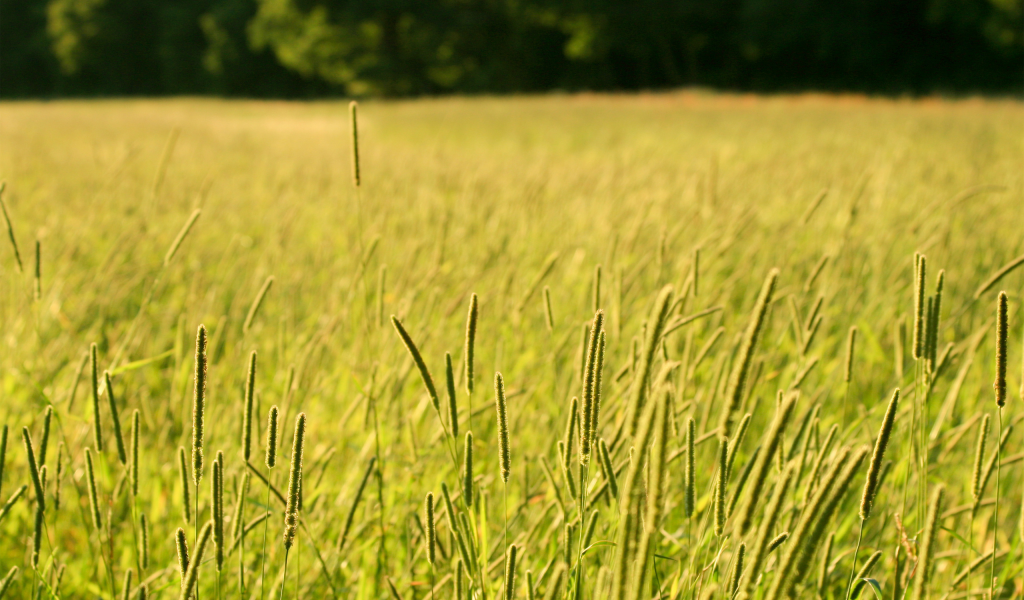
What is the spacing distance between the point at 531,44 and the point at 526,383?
110 feet

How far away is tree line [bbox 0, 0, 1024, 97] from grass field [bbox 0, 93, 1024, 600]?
25506mm

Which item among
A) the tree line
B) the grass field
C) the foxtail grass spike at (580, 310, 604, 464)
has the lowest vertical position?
the grass field

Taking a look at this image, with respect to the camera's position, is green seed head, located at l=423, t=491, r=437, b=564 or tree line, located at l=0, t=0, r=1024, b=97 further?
tree line, located at l=0, t=0, r=1024, b=97

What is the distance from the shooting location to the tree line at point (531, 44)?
2778 cm

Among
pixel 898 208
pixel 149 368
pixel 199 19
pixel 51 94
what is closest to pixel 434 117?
pixel 898 208

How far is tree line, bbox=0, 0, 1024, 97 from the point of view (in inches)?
1094

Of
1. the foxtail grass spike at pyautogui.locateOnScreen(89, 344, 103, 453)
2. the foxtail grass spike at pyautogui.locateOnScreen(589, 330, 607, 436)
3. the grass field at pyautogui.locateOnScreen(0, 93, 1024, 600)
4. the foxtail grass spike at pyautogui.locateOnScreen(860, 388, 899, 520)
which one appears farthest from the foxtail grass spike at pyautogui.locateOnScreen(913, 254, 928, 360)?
the foxtail grass spike at pyautogui.locateOnScreen(89, 344, 103, 453)

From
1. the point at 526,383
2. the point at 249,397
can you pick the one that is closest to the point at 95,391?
the point at 249,397

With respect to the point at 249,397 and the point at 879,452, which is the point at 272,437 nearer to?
the point at 249,397

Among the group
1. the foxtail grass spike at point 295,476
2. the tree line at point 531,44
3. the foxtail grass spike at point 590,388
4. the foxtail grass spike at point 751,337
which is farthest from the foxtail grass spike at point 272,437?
the tree line at point 531,44

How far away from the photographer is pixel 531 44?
32.9 meters

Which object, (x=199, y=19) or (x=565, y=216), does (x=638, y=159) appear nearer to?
(x=565, y=216)

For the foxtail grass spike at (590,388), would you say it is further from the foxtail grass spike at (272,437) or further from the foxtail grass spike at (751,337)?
the foxtail grass spike at (272,437)

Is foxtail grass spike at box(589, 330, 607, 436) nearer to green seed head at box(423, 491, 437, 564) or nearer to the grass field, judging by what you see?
the grass field
